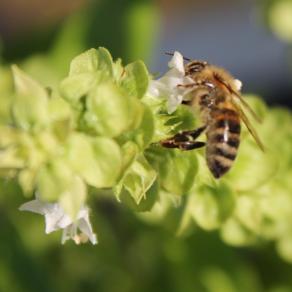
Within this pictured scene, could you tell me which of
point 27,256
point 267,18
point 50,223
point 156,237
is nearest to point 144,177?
point 50,223

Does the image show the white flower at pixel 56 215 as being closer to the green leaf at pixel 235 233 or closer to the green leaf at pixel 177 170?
the green leaf at pixel 177 170

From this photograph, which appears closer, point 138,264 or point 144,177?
point 144,177

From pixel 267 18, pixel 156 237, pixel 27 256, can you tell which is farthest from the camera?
pixel 267 18

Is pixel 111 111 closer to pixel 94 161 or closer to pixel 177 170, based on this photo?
pixel 94 161

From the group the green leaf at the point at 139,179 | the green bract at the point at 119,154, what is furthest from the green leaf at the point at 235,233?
the green leaf at the point at 139,179

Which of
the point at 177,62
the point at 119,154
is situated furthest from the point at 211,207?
the point at 119,154

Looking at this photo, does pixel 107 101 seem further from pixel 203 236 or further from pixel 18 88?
pixel 203 236

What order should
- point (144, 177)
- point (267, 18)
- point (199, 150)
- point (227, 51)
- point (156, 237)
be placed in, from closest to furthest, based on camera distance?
point (144, 177), point (199, 150), point (156, 237), point (267, 18), point (227, 51)
